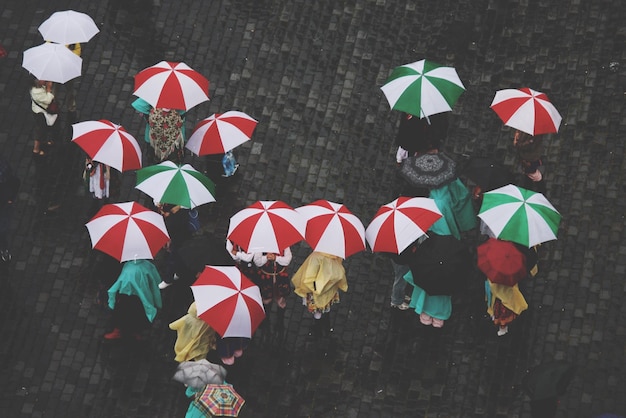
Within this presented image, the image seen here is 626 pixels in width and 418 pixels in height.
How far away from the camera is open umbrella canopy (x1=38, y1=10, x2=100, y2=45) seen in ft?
50.9

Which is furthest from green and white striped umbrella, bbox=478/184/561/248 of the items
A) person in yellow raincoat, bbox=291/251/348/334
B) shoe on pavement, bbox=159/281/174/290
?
shoe on pavement, bbox=159/281/174/290

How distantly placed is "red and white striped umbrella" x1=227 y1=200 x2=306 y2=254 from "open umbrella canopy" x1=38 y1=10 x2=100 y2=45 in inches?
174

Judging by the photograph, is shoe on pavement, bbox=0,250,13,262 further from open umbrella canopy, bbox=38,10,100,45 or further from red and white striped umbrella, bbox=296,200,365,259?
red and white striped umbrella, bbox=296,200,365,259

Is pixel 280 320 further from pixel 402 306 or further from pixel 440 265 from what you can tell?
pixel 440 265

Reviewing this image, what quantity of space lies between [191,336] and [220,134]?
3.01m

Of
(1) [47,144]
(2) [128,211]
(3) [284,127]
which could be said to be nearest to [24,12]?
(1) [47,144]

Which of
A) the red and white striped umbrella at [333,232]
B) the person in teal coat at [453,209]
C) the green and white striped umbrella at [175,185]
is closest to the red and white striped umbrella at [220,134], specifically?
the green and white striped umbrella at [175,185]

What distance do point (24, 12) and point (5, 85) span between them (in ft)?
5.47

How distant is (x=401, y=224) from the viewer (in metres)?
12.8

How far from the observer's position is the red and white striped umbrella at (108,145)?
13.9 meters

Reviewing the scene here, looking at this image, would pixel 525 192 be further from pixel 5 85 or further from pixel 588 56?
pixel 5 85

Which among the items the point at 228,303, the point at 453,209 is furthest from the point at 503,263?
the point at 228,303

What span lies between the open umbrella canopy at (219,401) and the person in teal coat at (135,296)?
1.99 m

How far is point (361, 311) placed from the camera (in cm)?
1430
